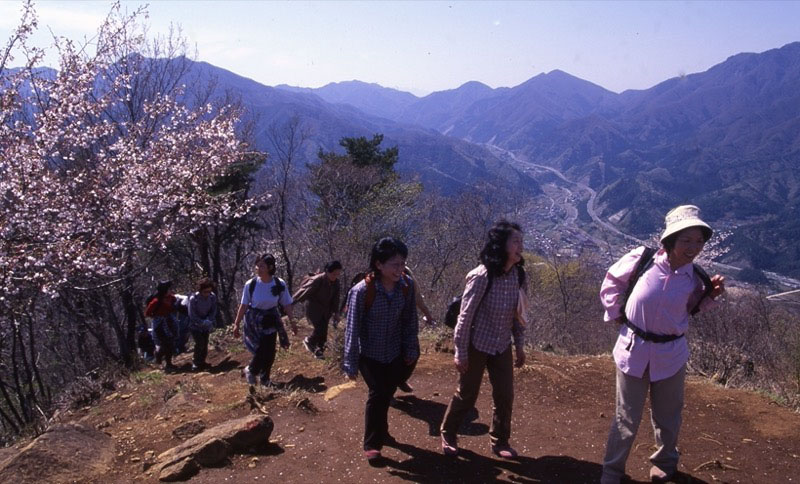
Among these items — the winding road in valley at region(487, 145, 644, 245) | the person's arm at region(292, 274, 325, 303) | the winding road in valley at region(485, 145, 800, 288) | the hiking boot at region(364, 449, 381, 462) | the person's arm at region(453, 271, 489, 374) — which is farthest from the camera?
the winding road in valley at region(487, 145, 644, 245)

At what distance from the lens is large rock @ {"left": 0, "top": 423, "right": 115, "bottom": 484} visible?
4.06 metres

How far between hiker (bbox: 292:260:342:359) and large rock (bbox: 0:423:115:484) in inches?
120

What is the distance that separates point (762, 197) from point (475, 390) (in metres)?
115

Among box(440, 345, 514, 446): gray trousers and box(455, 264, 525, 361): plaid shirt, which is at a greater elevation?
box(455, 264, 525, 361): plaid shirt

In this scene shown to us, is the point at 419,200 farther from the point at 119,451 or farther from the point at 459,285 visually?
the point at 119,451

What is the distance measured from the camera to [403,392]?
18.6 ft

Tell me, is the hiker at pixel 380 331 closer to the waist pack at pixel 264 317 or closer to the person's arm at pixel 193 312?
the waist pack at pixel 264 317

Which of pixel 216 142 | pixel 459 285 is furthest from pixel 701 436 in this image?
pixel 459 285

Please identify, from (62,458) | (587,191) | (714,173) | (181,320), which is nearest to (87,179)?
(181,320)

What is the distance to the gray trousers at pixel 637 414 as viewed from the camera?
134 inches

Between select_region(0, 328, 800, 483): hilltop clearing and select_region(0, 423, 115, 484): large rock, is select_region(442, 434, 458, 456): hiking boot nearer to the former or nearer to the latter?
select_region(0, 328, 800, 483): hilltop clearing

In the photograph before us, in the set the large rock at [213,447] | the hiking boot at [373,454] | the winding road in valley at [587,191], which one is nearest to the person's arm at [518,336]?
the hiking boot at [373,454]

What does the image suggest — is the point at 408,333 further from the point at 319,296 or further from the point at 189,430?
the point at 319,296

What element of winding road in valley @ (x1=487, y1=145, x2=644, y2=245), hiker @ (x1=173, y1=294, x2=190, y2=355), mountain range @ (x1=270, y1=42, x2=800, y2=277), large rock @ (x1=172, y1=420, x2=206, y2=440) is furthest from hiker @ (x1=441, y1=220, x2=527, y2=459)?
mountain range @ (x1=270, y1=42, x2=800, y2=277)
